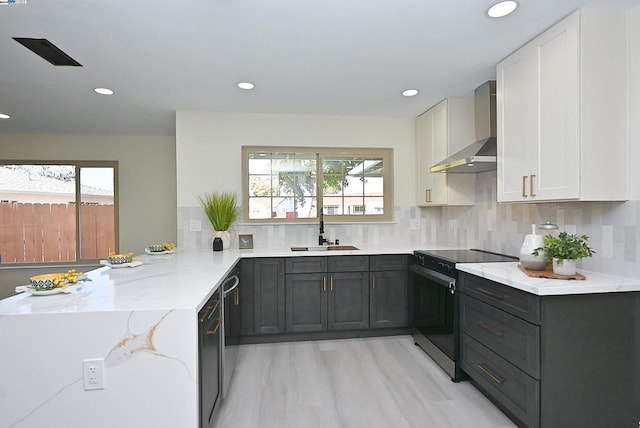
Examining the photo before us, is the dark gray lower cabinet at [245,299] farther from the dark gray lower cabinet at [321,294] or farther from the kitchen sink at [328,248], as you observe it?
the kitchen sink at [328,248]

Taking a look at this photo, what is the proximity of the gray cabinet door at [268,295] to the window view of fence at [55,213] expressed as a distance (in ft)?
9.43

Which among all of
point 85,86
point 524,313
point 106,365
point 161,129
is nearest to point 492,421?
point 524,313

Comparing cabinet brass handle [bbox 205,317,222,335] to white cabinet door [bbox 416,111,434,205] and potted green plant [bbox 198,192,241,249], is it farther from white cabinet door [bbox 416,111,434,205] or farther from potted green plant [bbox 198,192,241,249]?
white cabinet door [bbox 416,111,434,205]

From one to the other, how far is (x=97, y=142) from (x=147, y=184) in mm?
897

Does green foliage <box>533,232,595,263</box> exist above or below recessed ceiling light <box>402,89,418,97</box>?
below

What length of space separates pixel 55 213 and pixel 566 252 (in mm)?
5898

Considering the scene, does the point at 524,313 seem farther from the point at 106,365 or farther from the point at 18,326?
the point at 18,326

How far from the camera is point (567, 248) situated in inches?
74.8

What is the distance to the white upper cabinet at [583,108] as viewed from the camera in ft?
5.92

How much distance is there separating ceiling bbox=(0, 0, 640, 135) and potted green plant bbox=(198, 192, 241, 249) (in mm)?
960

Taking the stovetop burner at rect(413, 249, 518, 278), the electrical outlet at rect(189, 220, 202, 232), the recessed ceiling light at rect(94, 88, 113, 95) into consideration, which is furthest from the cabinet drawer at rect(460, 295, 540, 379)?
the recessed ceiling light at rect(94, 88, 113, 95)

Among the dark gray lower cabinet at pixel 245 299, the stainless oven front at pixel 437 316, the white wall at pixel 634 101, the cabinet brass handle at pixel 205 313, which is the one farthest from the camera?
the dark gray lower cabinet at pixel 245 299

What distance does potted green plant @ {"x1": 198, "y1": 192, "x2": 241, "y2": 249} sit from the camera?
347 cm

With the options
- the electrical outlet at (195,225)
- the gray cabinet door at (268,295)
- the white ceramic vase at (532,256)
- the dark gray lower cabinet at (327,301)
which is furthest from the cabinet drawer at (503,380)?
the electrical outlet at (195,225)
